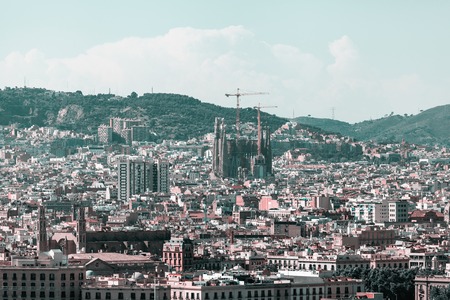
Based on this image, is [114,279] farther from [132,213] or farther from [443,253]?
[132,213]

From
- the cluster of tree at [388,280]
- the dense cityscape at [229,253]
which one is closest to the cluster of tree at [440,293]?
the dense cityscape at [229,253]

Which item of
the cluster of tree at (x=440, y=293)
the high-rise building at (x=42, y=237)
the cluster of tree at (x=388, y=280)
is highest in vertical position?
the high-rise building at (x=42, y=237)

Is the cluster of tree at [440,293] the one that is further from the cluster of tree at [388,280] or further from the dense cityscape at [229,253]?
the cluster of tree at [388,280]

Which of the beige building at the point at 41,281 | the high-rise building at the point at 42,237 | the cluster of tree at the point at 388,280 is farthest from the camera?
the high-rise building at the point at 42,237

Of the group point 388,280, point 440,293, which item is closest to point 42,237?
point 388,280

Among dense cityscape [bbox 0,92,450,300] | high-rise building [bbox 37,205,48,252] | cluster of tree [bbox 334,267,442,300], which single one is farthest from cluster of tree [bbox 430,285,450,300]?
high-rise building [bbox 37,205,48,252]

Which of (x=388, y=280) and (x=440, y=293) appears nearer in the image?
(x=440, y=293)

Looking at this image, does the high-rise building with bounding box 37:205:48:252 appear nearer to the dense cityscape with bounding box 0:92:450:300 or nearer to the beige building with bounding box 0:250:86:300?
the dense cityscape with bounding box 0:92:450:300

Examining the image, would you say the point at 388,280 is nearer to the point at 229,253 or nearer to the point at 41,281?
the point at 41,281

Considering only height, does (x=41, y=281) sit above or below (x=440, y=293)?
above

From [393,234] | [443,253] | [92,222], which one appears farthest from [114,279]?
[92,222]

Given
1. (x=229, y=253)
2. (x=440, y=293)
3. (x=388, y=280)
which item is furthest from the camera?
(x=229, y=253)
